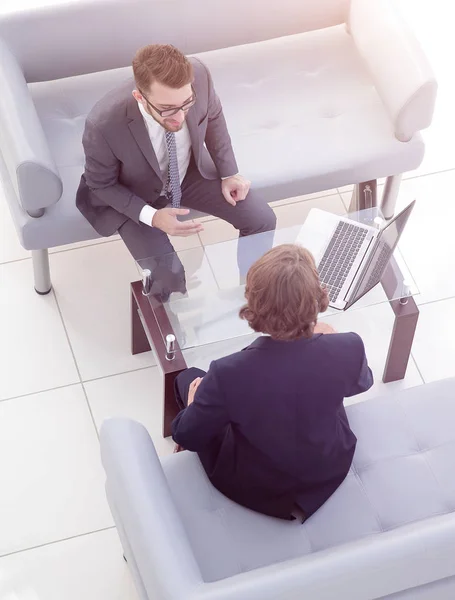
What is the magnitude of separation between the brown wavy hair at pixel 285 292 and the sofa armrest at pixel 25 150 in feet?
3.58

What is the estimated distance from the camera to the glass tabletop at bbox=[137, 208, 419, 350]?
3080 millimetres

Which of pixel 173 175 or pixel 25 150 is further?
pixel 173 175

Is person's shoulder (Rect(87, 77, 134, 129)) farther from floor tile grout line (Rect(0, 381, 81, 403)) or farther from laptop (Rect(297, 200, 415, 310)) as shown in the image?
floor tile grout line (Rect(0, 381, 81, 403))

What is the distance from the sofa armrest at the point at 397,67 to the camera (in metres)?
3.38

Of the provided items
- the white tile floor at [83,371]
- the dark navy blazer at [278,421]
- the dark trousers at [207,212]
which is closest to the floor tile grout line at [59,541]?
the white tile floor at [83,371]

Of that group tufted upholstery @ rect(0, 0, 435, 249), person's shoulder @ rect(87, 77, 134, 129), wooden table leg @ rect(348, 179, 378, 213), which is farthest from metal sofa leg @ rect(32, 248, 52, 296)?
wooden table leg @ rect(348, 179, 378, 213)

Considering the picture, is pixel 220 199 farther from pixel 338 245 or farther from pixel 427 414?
pixel 427 414

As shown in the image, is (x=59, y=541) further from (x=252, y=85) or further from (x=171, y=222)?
(x=252, y=85)

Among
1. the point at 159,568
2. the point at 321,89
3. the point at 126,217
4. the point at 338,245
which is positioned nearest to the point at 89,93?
the point at 126,217

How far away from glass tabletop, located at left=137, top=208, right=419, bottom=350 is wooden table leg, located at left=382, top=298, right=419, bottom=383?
0.04m

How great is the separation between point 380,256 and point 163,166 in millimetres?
812

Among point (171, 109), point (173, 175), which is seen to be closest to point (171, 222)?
point (173, 175)

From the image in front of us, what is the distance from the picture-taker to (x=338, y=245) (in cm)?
316

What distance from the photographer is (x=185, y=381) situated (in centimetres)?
296
